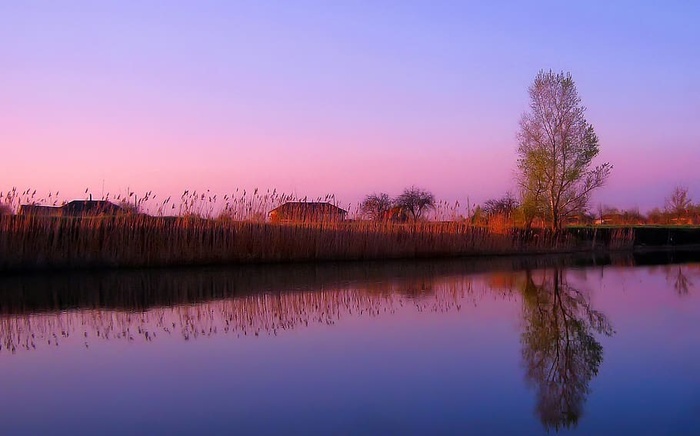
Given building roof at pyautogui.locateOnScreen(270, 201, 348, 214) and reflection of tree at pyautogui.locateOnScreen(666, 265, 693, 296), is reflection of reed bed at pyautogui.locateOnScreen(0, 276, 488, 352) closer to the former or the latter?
reflection of tree at pyautogui.locateOnScreen(666, 265, 693, 296)

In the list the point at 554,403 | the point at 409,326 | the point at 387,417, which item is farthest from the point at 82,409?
the point at 409,326

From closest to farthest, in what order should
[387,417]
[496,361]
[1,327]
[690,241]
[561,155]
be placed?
[387,417] < [496,361] < [1,327] < [561,155] < [690,241]

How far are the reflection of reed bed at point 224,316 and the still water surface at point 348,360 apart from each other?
0.04 meters

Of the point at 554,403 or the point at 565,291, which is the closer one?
the point at 554,403

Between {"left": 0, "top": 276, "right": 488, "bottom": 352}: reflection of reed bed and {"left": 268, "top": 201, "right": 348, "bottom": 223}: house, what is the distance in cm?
718

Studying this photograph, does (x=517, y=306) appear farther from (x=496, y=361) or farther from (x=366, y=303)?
(x=496, y=361)

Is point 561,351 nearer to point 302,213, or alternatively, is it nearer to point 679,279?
point 679,279

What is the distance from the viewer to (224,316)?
8.18 metres

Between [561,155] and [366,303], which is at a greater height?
[561,155]

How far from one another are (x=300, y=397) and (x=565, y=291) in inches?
297

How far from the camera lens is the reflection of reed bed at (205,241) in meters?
13.9

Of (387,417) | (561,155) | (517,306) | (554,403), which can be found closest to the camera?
(387,417)

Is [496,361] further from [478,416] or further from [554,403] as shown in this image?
[478,416]

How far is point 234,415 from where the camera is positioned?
4309 mm
